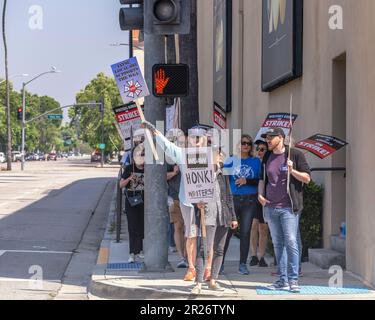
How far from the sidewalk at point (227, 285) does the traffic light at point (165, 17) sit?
10.4 ft

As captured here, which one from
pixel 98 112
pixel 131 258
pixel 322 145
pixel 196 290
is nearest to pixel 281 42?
pixel 322 145

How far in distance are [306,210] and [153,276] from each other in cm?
260

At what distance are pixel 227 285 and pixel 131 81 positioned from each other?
286 cm

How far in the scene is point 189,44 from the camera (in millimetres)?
15094

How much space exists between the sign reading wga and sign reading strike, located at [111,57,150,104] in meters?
4.32

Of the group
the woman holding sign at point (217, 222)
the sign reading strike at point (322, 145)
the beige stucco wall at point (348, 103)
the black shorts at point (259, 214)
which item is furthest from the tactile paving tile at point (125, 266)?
the sign reading strike at point (322, 145)

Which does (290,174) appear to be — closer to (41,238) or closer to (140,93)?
(140,93)

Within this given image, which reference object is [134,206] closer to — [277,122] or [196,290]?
[277,122]

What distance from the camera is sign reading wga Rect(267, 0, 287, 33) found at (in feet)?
42.2

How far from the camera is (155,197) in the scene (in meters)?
9.77

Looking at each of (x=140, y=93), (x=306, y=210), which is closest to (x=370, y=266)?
(x=306, y=210)

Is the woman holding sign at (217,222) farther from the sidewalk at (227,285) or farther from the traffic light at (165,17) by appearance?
the traffic light at (165,17)

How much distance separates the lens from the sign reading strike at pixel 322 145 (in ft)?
30.1
